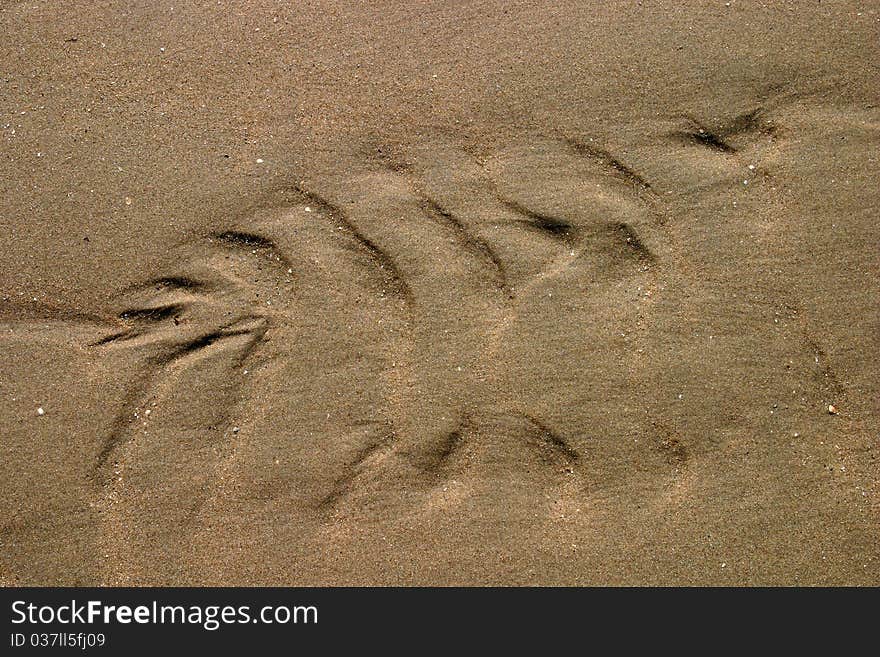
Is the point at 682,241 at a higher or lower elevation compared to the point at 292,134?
lower

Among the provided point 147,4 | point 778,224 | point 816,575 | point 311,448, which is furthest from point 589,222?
point 147,4

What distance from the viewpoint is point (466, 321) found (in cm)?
171

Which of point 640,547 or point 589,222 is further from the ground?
Answer: point 589,222

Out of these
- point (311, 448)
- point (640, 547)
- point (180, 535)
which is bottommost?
point (640, 547)

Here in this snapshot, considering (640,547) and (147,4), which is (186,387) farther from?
(640,547)

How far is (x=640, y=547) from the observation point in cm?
168

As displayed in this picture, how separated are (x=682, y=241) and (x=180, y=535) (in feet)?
5.80

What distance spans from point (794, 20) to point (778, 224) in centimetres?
66

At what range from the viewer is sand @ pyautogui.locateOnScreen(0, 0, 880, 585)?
169 centimetres

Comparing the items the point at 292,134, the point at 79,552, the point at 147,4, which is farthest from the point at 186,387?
the point at 147,4

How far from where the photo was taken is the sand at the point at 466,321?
169cm

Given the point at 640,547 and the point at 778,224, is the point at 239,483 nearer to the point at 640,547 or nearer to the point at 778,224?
the point at 640,547

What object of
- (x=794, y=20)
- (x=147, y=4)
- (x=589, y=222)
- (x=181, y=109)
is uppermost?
(x=147, y=4)

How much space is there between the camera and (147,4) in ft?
5.86
